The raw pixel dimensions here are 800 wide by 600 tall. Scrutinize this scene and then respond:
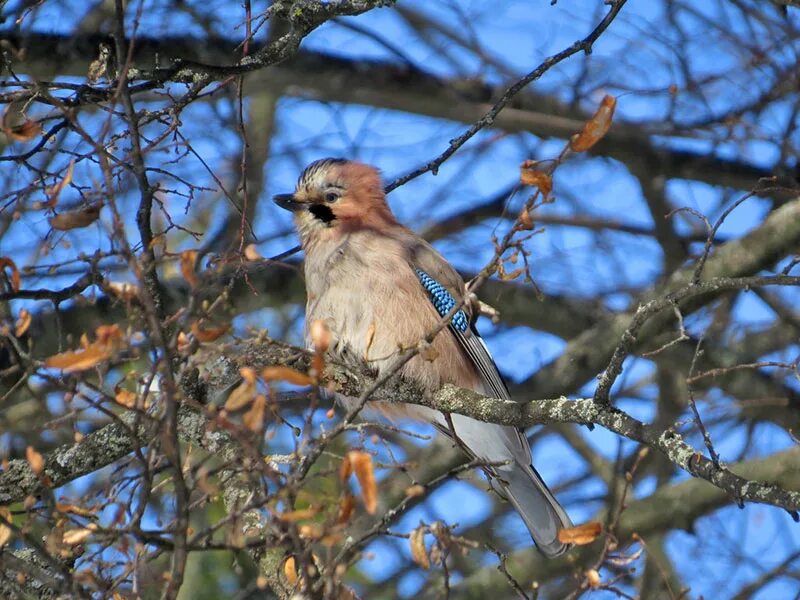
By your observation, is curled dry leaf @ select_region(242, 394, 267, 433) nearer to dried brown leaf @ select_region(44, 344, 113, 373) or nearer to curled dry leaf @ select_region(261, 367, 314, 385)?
curled dry leaf @ select_region(261, 367, 314, 385)

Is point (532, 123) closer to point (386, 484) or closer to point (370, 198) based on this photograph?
point (370, 198)

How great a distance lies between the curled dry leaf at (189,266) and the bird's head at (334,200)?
302 cm

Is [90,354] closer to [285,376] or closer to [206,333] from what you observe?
[206,333]

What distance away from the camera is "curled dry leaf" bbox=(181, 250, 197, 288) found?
228cm

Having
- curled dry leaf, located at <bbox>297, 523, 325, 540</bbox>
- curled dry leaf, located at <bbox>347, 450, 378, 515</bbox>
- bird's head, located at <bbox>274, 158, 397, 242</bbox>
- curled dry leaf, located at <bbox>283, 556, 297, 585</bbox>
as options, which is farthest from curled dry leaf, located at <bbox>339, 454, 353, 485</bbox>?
bird's head, located at <bbox>274, 158, 397, 242</bbox>

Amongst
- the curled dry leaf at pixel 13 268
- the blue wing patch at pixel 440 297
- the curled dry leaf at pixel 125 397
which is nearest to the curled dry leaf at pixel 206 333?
the curled dry leaf at pixel 125 397

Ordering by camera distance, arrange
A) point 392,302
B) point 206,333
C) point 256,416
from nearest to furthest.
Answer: point 256,416 < point 206,333 < point 392,302

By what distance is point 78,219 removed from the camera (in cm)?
255

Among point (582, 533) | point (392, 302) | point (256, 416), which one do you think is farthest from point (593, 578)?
point (392, 302)

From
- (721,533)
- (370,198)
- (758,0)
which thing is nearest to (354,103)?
(370,198)

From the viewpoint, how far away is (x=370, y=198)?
18.5ft

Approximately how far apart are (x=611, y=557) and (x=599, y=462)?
4324 mm

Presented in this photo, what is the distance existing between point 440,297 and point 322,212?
745 millimetres

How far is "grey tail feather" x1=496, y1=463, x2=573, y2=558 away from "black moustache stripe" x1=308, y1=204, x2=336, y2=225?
1468mm
